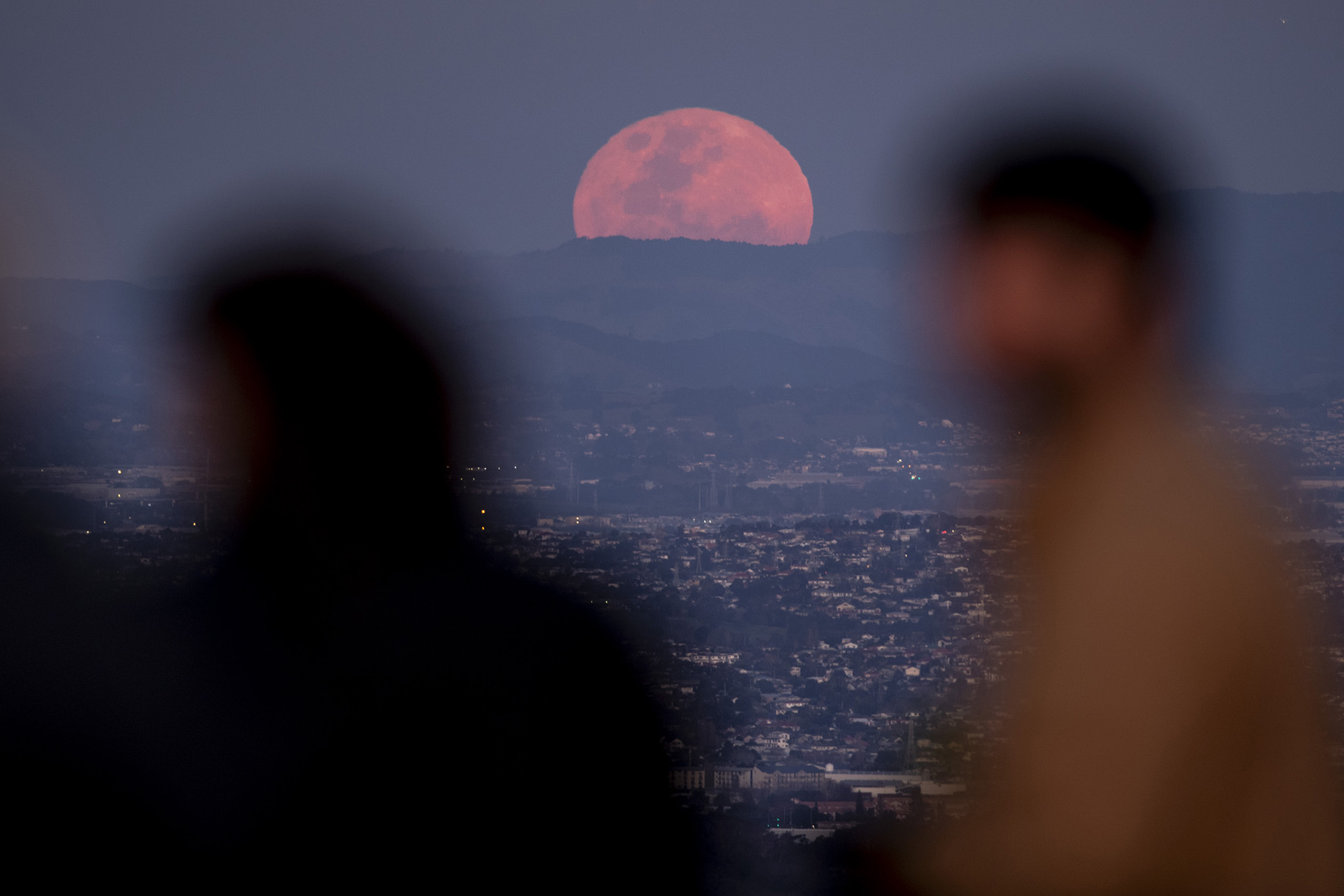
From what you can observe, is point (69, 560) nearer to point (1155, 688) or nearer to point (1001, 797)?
point (1001, 797)

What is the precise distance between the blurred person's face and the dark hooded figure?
6717mm

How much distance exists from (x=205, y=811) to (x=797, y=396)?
13895mm

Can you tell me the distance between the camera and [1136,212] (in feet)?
43.5

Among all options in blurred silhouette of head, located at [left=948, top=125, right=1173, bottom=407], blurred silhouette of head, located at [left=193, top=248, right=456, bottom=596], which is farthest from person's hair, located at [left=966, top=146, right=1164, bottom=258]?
blurred silhouette of head, located at [left=193, top=248, right=456, bottom=596]

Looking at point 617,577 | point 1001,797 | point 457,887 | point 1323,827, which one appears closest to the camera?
point 457,887

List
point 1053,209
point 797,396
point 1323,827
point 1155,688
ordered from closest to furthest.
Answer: point 1323,827 → point 1155,688 → point 1053,209 → point 797,396

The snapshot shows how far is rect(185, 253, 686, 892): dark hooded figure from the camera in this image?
12.7 ft

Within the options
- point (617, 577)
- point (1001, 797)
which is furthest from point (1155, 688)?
point (617, 577)

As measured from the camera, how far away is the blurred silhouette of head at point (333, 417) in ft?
20.2

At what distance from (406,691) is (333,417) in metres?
3.25

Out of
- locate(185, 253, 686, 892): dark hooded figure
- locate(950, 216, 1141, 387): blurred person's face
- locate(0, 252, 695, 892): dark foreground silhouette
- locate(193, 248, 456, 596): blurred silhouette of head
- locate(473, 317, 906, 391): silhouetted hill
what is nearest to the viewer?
locate(0, 252, 695, 892): dark foreground silhouette

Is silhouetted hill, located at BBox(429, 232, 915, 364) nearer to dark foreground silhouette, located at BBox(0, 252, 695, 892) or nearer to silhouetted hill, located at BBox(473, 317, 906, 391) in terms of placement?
silhouetted hill, located at BBox(473, 317, 906, 391)

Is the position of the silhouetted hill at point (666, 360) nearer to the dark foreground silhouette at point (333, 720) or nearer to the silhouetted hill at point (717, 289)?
the silhouetted hill at point (717, 289)

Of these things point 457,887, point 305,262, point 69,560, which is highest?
point 305,262
